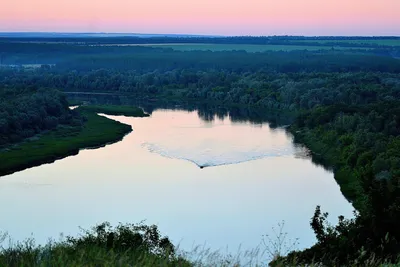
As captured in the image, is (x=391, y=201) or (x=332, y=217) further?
(x=332, y=217)

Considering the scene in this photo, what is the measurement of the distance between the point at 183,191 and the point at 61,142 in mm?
14055

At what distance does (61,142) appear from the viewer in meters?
37.3

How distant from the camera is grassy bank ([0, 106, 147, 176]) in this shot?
31.7 meters

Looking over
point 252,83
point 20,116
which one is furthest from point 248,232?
point 252,83

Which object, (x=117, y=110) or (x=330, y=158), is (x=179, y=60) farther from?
Answer: (x=330, y=158)

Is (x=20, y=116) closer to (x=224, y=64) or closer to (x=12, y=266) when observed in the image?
(x=12, y=266)

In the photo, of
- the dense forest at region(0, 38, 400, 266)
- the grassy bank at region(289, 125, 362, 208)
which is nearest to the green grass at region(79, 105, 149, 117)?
the dense forest at region(0, 38, 400, 266)

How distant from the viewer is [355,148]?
30969mm

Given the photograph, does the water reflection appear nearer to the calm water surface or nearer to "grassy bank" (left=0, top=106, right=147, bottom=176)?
"grassy bank" (left=0, top=106, right=147, bottom=176)

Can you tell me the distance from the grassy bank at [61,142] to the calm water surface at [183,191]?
37.2 inches

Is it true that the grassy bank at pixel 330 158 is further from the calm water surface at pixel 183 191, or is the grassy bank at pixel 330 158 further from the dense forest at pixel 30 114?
the dense forest at pixel 30 114

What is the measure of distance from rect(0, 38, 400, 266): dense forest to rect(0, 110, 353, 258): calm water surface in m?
2.14

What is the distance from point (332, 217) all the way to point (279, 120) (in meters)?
28.4

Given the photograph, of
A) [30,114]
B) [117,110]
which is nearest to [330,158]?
[30,114]
